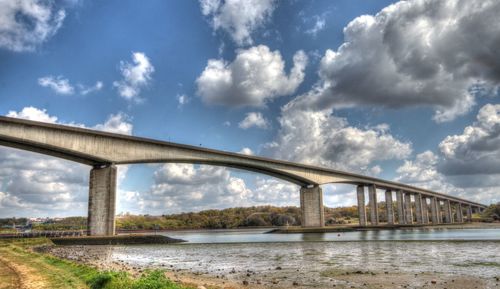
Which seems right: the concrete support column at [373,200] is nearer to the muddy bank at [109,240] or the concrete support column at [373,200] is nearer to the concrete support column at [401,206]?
the concrete support column at [401,206]

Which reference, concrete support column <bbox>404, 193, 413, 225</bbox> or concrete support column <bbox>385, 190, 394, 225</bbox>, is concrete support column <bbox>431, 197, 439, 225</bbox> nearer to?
concrete support column <bbox>404, 193, 413, 225</bbox>

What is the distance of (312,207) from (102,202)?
5373 cm

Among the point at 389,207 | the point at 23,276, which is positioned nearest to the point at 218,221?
the point at 389,207

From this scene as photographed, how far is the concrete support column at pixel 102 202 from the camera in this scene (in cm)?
5447

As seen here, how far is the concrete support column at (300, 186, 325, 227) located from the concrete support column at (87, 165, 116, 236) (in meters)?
50.8

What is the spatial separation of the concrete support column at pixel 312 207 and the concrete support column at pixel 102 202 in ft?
167

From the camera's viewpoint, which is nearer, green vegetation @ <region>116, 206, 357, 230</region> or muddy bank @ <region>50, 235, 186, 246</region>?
muddy bank @ <region>50, 235, 186, 246</region>

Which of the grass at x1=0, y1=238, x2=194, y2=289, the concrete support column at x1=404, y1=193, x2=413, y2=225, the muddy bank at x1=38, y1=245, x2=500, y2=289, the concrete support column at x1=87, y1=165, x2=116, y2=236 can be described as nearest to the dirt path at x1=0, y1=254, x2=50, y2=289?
the grass at x1=0, y1=238, x2=194, y2=289

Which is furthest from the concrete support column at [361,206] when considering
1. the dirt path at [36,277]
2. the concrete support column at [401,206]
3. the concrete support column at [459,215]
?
the concrete support column at [459,215]

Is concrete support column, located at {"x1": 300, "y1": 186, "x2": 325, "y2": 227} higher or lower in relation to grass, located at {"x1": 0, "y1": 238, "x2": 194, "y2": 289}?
higher

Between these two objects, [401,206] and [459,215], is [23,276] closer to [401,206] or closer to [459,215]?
[401,206]

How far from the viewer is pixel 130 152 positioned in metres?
60.0

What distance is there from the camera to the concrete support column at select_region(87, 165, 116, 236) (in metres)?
54.5

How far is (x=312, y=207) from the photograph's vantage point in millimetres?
95188
